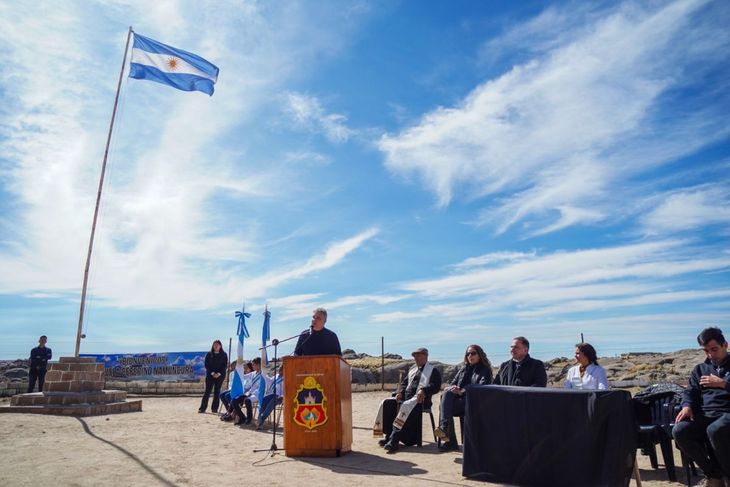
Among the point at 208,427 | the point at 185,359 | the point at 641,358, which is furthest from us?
the point at 641,358

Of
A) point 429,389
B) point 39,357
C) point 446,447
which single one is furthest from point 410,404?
point 39,357

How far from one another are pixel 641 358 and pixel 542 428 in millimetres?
23322

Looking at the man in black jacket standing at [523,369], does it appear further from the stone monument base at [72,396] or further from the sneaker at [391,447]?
the stone monument base at [72,396]

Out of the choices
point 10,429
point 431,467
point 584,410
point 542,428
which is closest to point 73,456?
point 10,429

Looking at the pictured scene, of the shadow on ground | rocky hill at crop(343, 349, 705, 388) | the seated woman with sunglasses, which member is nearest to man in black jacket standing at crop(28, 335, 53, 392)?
the shadow on ground

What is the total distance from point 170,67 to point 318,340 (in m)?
9.79

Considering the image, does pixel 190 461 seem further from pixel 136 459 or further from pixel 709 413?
pixel 709 413

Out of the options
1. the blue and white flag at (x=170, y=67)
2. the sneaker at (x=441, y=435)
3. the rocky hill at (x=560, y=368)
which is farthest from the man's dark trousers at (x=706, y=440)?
the rocky hill at (x=560, y=368)

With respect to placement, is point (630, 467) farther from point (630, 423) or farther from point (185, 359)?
point (185, 359)

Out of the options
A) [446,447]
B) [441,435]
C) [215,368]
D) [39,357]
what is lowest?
[446,447]

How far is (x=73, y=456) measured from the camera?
20.2ft

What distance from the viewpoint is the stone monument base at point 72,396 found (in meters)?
11.4

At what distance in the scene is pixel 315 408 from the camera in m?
6.32

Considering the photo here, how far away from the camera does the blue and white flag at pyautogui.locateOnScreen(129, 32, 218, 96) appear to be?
13.0m
